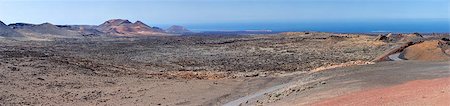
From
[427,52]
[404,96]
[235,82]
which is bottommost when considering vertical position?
[235,82]

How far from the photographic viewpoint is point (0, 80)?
2269 centimetres

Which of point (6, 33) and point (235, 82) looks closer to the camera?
point (235, 82)

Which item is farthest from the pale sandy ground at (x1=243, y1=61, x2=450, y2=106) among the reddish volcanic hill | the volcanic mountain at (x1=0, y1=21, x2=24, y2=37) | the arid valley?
the volcanic mountain at (x1=0, y1=21, x2=24, y2=37)

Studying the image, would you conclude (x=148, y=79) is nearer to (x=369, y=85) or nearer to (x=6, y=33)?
(x=369, y=85)

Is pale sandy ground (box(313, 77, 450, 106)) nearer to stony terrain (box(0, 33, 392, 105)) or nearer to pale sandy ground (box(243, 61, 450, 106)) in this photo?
pale sandy ground (box(243, 61, 450, 106))

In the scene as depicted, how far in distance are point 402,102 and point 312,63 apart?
21.4 m

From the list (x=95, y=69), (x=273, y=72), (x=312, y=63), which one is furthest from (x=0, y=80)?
(x=312, y=63)

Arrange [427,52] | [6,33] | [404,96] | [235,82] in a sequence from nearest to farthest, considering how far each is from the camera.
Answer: [404,96] → [235,82] → [427,52] → [6,33]

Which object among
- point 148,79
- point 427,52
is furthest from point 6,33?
point 427,52

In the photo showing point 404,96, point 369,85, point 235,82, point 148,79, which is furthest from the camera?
point 148,79

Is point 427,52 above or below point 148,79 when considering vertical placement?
above

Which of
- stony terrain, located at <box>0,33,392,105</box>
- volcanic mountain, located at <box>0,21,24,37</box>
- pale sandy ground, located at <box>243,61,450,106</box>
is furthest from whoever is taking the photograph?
volcanic mountain, located at <box>0,21,24,37</box>

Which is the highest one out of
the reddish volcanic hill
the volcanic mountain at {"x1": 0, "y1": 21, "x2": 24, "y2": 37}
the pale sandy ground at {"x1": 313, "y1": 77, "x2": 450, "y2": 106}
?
the pale sandy ground at {"x1": 313, "y1": 77, "x2": 450, "y2": 106}

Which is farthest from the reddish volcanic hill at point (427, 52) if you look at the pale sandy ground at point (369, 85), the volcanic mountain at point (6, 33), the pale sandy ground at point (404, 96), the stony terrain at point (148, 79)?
the volcanic mountain at point (6, 33)
